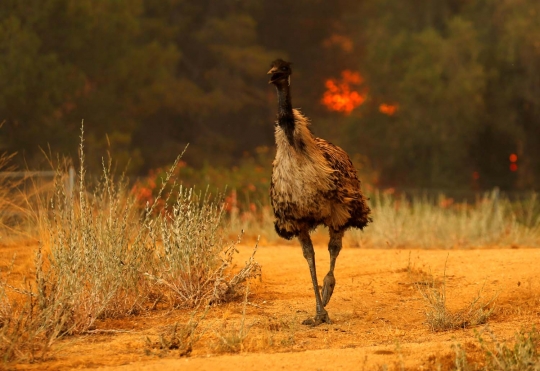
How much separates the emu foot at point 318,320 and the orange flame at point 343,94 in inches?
1261

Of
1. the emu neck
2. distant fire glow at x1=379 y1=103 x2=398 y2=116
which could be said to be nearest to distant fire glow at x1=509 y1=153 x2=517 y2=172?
distant fire glow at x1=379 y1=103 x2=398 y2=116

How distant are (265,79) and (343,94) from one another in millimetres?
3742

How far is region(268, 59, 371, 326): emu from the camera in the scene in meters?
7.17

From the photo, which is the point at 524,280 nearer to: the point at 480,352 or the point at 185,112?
the point at 480,352

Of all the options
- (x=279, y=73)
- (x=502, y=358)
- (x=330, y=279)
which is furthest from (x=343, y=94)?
(x=502, y=358)

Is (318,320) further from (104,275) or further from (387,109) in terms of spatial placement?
(387,109)

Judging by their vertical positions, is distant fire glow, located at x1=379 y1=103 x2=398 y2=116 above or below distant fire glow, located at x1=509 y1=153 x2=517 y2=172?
above

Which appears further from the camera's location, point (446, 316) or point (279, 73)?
point (279, 73)

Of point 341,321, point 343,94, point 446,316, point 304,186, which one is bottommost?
point 341,321

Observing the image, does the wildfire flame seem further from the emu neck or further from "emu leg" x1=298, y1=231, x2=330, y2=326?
the emu neck

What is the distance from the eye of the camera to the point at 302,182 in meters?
7.16

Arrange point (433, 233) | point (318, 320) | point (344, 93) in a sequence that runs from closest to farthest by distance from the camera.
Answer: point (318, 320) < point (433, 233) < point (344, 93)

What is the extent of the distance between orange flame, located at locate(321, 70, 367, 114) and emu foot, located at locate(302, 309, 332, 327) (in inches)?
1261

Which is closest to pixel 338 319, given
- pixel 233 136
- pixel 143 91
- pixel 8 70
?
pixel 8 70
